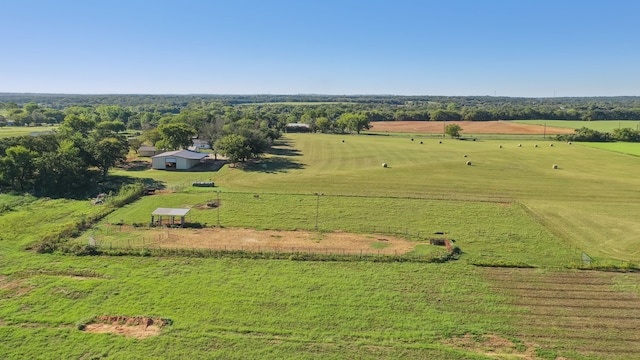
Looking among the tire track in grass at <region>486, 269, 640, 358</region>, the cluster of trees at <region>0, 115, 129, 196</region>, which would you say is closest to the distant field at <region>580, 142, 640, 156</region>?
the tire track in grass at <region>486, 269, 640, 358</region>

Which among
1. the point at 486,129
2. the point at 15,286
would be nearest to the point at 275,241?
the point at 15,286

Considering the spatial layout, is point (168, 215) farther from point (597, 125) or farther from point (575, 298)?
point (597, 125)

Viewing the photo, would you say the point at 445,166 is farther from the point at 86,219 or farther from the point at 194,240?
the point at 86,219

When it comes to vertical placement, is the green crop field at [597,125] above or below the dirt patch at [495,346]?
above

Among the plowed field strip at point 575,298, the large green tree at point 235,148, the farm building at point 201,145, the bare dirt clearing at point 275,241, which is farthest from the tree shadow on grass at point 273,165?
the plowed field strip at point 575,298

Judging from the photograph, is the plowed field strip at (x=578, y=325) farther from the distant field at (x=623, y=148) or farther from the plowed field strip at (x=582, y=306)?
the distant field at (x=623, y=148)

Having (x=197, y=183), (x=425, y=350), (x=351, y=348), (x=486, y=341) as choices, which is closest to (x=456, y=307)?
(x=486, y=341)

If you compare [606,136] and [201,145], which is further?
→ [606,136]
